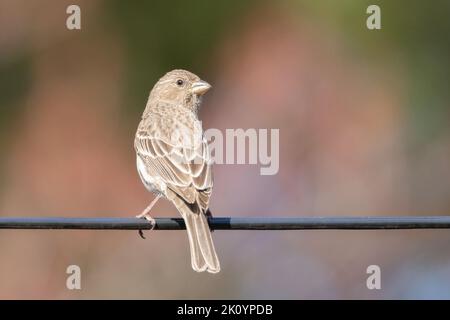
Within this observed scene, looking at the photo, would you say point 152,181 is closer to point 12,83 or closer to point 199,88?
point 199,88

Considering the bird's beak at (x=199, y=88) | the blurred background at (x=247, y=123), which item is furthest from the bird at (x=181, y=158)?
the blurred background at (x=247, y=123)

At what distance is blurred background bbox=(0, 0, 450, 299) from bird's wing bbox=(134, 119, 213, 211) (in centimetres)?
362

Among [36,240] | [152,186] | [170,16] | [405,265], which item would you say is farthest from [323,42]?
[152,186]

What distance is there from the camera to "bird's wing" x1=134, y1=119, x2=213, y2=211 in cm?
818

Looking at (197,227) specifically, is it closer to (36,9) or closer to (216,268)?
(216,268)

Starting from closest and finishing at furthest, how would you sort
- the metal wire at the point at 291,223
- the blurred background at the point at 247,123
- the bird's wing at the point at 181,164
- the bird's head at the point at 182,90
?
the metal wire at the point at 291,223, the bird's wing at the point at 181,164, the bird's head at the point at 182,90, the blurred background at the point at 247,123

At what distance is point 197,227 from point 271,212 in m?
4.44

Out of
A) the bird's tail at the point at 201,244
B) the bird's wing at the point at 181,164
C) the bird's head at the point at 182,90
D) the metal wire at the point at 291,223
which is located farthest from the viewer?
the bird's head at the point at 182,90

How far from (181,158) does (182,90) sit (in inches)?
62.7

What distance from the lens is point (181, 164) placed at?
8430mm

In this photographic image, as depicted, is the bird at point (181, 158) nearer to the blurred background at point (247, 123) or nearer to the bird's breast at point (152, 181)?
the bird's breast at point (152, 181)

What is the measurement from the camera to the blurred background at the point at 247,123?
12.6 metres

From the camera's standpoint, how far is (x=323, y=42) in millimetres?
13188

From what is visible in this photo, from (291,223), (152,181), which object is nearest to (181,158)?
(152,181)
